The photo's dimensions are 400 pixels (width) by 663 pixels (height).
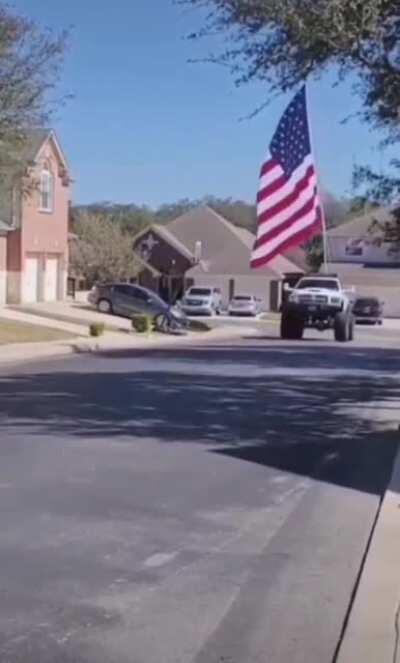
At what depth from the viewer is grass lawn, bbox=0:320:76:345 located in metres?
32.8

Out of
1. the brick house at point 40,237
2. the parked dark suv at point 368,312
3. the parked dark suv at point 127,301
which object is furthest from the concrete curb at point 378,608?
the parked dark suv at point 368,312

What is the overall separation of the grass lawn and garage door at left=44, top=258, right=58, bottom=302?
14.1m

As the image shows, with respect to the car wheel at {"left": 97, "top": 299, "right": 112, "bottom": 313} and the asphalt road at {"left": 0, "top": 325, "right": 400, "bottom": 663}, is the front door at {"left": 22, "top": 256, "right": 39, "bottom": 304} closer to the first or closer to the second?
the car wheel at {"left": 97, "top": 299, "right": 112, "bottom": 313}

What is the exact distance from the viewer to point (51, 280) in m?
53.8

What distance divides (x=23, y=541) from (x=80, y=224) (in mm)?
70081

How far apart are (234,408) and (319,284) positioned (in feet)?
81.2

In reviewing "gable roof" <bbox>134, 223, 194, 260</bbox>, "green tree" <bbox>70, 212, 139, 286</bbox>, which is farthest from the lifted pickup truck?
"gable roof" <bbox>134, 223, 194, 260</bbox>

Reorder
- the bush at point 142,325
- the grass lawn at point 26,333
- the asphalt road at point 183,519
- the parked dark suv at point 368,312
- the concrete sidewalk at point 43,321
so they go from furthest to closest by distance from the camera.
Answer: the parked dark suv at point 368,312 < the bush at point 142,325 < the concrete sidewalk at point 43,321 < the grass lawn at point 26,333 < the asphalt road at point 183,519

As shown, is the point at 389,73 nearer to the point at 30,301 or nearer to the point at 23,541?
the point at 23,541

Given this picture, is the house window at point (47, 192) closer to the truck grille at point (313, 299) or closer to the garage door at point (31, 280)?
the garage door at point (31, 280)

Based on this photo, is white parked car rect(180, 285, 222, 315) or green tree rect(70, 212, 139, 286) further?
green tree rect(70, 212, 139, 286)

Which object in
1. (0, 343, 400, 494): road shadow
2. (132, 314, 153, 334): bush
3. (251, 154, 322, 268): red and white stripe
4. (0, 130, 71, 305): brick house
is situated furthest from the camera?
(0, 130, 71, 305): brick house

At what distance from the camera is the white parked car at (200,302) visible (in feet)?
221

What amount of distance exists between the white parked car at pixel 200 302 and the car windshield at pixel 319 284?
80.5ft
